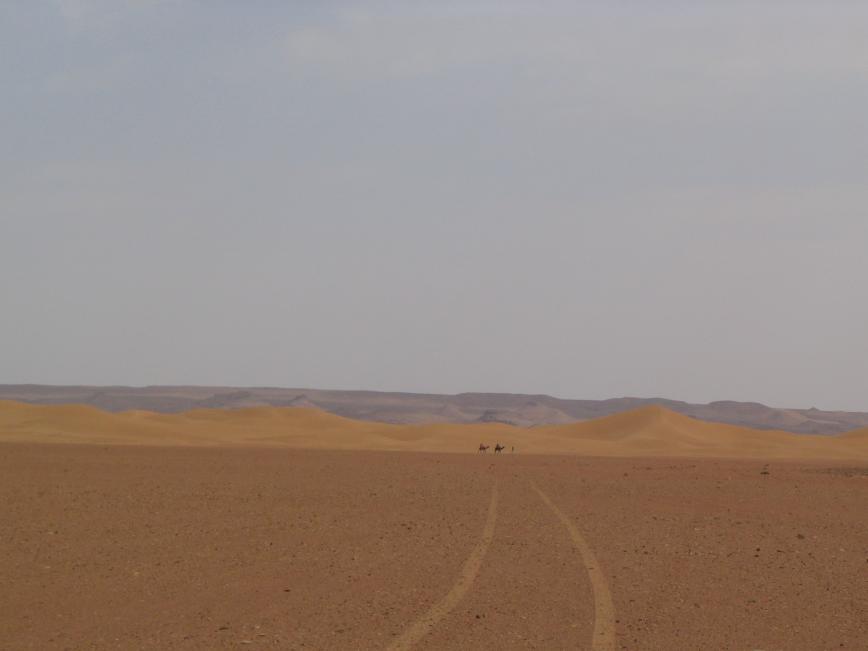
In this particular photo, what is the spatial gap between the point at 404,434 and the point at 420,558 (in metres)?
48.6

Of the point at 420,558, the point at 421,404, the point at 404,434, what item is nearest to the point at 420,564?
the point at 420,558

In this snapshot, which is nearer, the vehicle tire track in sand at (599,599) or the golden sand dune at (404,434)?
the vehicle tire track in sand at (599,599)

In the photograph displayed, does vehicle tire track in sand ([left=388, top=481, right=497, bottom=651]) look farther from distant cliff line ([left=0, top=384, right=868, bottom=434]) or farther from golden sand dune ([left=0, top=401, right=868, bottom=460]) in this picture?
distant cliff line ([left=0, top=384, right=868, bottom=434])

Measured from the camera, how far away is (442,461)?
34.4 m

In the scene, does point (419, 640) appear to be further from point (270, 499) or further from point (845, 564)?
point (270, 499)

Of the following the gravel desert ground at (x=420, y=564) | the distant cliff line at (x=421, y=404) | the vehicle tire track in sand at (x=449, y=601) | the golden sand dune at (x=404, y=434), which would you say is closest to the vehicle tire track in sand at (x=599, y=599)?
the gravel desert ground at (x=420, y=564)

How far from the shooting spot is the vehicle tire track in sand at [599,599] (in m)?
8.50

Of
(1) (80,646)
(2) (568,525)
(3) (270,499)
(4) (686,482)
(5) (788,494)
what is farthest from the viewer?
(4) (686,482)

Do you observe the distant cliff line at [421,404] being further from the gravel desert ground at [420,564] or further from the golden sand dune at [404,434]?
the gravel desert ground at [420,564]

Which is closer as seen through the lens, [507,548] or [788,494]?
[507,548]

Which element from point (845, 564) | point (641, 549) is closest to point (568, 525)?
point (641, 549)

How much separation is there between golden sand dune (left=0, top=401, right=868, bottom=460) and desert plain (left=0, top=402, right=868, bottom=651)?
22115 millimetres

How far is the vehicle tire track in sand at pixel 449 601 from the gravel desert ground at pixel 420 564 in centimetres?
3

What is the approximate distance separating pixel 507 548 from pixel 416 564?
5.62ft
